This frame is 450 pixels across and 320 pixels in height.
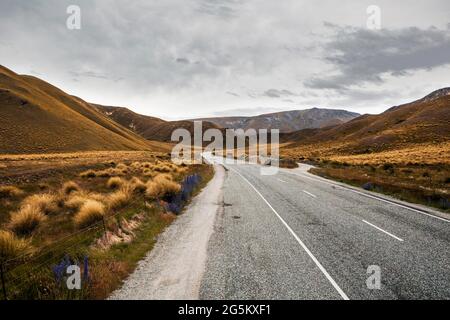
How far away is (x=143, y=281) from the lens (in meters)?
6.57

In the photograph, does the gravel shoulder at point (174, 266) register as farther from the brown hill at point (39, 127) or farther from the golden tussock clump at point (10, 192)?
the brown hill at point (39, 127)

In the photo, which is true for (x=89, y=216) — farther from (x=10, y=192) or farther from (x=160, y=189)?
(x=10, y=192)

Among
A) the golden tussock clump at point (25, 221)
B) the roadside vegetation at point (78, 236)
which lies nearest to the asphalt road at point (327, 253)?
the roadside vegetation at point (78, 236)

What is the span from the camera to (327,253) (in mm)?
8203

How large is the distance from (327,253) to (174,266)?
13.9 ft

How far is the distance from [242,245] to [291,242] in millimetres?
1568

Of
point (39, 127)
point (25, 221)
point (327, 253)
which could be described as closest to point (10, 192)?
point (25, 221)

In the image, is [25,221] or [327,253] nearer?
[327,253]

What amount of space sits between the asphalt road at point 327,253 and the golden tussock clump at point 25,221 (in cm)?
637

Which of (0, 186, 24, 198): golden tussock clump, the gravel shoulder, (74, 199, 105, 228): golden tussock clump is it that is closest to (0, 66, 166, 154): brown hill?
(0, 186, 24, 198): golden tussock clump

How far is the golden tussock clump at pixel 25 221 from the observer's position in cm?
1002

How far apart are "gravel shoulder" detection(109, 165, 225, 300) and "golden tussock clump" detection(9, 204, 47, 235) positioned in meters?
4.59

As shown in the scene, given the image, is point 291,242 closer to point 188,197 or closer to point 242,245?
point 242,245
